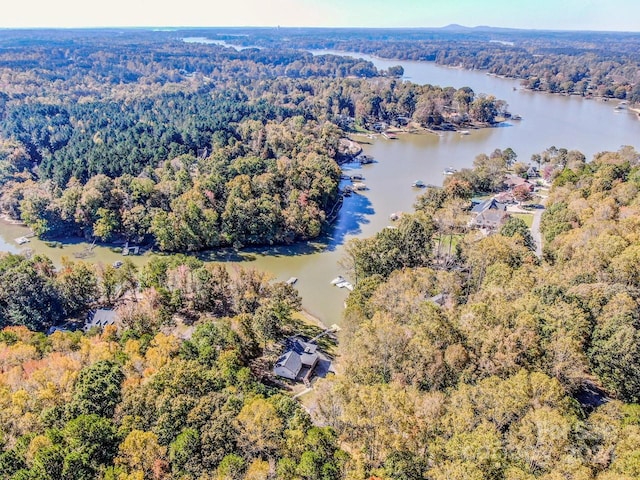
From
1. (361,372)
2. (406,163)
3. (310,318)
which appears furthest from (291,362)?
(406,163)

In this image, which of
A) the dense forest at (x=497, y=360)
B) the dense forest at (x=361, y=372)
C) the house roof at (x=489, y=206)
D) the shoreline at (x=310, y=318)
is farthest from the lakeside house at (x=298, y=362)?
the house roof at (x=489, y=206)

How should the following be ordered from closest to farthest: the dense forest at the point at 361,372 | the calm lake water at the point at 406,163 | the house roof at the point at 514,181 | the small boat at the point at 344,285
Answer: the dense forest at the point at 361,372 → the small boat at the point at 344,285 → the calm lake water at the point at 406,163 → the house roof at the point at 514,181

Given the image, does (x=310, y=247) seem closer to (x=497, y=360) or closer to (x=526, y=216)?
(x=526, y=216)

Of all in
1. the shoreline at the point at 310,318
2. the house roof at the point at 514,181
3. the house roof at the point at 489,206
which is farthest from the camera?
the house roof at the point at 514,181

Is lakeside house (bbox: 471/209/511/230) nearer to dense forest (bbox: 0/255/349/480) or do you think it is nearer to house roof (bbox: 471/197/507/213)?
house roof (bbox: 471/197/507/213)

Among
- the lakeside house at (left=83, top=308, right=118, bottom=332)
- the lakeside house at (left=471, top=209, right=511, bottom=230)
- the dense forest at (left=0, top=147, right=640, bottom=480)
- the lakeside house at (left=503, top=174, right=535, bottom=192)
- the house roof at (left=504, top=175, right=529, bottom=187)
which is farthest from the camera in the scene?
the house roof at (left=504, top=175, right=529, bottom=187)

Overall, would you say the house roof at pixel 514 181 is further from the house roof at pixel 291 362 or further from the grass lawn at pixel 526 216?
the house roof at pixel 291 362

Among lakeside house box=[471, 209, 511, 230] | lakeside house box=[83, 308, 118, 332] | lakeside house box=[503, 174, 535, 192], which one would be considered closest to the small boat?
lakeside house box=[471, 209, 511, 230]
